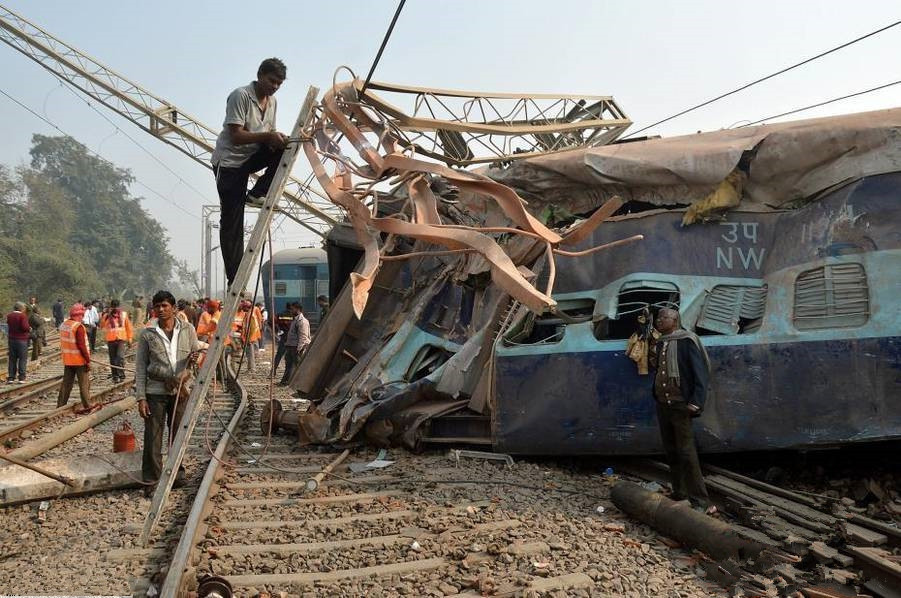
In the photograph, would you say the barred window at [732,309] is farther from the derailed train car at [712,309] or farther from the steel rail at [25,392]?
the steel rail at [25,392]

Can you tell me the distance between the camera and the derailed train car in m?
5.52

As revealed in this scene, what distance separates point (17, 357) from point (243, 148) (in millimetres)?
12641

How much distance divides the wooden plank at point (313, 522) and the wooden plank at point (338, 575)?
2.82 feet

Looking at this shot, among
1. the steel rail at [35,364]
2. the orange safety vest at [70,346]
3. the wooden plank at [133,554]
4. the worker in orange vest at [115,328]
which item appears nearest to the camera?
the wooden plank at [133,554]

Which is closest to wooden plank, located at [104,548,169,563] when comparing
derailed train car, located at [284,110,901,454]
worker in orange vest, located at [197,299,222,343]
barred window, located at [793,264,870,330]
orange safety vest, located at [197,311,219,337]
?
derailed train car, located at [284,110,901,454]

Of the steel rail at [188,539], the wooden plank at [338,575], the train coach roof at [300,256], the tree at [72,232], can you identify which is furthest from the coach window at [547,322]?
the tree at [72,232]

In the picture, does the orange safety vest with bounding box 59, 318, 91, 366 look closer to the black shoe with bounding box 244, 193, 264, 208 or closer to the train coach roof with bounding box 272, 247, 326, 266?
the black shoe with bounding box 244, 193, 264, 208

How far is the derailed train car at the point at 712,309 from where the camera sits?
5.52m

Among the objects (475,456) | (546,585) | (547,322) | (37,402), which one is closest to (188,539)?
(546,585)

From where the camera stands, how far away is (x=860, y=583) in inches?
153

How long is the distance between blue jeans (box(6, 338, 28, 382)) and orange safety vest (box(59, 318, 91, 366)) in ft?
16.9

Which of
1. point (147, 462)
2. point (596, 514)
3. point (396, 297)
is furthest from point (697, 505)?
point (396, 297)

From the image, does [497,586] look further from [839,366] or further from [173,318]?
[173,318]

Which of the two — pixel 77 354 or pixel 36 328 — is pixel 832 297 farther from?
pixel 36 328
